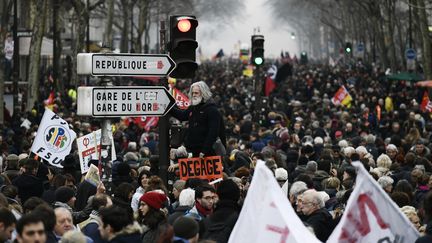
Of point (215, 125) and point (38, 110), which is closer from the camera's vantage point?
point (215, 125)

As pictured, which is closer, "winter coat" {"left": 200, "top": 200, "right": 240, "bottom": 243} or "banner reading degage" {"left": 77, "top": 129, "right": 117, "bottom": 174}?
"winter coat" {"left": 200, "top": 200, "right": 240, "bottom": 243}

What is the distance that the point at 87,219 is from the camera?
36.8 feet

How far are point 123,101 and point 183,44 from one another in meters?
0.92

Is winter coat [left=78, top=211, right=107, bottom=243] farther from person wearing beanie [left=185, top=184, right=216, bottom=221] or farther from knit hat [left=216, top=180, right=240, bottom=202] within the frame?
knit hat [left=216, top=180, right=240, bottom=202]

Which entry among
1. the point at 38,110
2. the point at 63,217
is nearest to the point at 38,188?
the point at 63,217

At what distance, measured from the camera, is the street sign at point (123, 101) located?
40.9 feet

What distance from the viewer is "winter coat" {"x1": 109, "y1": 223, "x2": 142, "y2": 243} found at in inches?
341

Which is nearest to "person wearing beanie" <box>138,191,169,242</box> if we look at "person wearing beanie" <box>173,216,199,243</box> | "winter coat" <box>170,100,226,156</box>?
"person wearing beanie" <box>173,216,199,243</box>

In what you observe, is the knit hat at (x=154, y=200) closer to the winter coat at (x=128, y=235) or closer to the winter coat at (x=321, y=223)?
the winter coat at (x=321, y=223)

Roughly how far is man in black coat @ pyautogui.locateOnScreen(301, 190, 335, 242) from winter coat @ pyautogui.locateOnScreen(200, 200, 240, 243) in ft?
2.13

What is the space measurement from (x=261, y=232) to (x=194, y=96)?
5538 mm

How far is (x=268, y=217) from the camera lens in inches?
309

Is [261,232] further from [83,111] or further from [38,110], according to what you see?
[38,110]

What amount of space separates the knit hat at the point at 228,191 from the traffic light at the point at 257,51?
14980 millimetres
